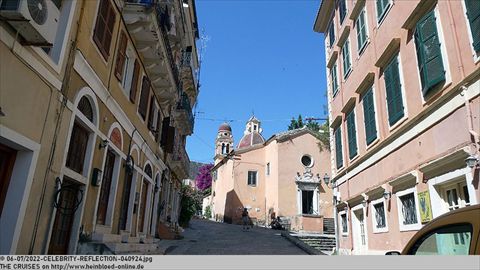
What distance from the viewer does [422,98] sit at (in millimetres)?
8578

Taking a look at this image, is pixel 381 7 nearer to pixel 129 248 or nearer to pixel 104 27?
pixel 104 27

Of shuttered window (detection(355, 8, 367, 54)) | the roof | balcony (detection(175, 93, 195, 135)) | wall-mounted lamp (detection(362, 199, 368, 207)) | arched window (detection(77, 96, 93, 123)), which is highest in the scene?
the roof

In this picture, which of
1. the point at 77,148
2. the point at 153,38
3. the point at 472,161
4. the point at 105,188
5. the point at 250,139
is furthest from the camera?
the point at 250,139

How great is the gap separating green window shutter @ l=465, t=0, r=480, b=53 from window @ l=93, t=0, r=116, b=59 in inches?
290

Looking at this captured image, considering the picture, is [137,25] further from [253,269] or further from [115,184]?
[253,269]

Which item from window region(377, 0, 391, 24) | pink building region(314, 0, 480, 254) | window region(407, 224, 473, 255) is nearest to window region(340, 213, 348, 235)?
pink building region(314, 0, 480, 254)

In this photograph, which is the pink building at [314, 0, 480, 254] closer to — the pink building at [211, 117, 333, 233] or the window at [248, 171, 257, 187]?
the pink building at [211, 117, 333, 233]

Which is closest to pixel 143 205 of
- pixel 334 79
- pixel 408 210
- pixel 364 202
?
pixel 364 202

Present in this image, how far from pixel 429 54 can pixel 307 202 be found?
24.2 meters

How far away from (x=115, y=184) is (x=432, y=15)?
8.59 metres

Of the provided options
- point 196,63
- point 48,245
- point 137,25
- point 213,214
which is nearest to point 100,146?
point 48,245

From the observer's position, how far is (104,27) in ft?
26.7

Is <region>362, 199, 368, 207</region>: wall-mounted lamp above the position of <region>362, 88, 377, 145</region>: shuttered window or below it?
below

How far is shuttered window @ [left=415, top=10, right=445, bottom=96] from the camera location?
7.85m
